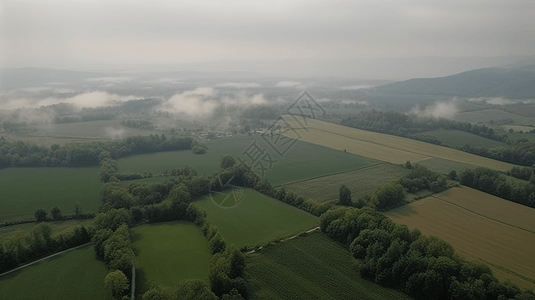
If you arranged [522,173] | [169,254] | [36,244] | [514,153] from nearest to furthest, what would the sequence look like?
1. [36,244]
2. [169,254]
3. [522,173]
4. [514,153]

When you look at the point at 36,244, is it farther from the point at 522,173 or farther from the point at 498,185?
the point at 522,173

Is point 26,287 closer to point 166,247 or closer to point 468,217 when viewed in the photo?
point 166,247

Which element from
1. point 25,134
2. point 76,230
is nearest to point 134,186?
point 76,230

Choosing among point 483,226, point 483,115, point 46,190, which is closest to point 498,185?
point 483,226

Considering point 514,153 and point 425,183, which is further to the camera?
point 514,153

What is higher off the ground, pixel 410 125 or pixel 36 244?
pixel 410 125

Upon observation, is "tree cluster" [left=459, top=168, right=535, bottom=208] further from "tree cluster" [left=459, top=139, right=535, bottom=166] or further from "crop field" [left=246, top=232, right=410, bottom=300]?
"crop field" [left=246, top=232, right=410, bottom=300]

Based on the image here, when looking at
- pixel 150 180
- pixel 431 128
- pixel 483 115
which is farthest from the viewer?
pixel 483 115
